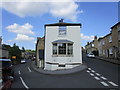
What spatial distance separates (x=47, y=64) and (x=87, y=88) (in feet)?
47.5

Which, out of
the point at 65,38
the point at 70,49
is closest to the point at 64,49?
the point at 70,49

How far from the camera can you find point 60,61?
21.1 m

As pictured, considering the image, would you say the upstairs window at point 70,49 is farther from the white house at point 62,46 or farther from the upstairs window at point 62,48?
the upstairs window at point 62,48

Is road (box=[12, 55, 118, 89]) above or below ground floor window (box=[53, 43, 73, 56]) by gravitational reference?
below

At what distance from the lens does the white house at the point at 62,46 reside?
2119 cm

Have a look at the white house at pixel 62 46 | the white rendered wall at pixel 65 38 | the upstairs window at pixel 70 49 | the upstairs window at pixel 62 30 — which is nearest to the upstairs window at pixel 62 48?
the white house at pixel 62 46

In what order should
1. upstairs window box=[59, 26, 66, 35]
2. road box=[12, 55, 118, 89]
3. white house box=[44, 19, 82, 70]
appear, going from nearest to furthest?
road box=[12, 55, 118, 89] < white house box=[44, 19, 82, 70] < upstairs window box=[59, 26, 66, 35]

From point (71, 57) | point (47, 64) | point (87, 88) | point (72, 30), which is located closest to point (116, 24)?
point (72, 30)

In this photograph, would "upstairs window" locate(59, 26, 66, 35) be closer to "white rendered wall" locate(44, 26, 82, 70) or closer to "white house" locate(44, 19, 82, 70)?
"white house" locate(44, 19, 82, 70)

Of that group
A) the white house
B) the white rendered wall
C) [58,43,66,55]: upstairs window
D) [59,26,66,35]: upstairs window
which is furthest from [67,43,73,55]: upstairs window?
[59,26,66,35]: upstairs window

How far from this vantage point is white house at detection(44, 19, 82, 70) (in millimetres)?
21188

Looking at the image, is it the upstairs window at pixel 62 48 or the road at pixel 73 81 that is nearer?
the road at pixel 73 81

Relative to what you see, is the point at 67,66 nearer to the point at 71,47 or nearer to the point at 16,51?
the point at 71,47

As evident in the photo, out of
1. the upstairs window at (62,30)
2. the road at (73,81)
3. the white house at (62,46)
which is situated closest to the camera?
the road at (73,81)
